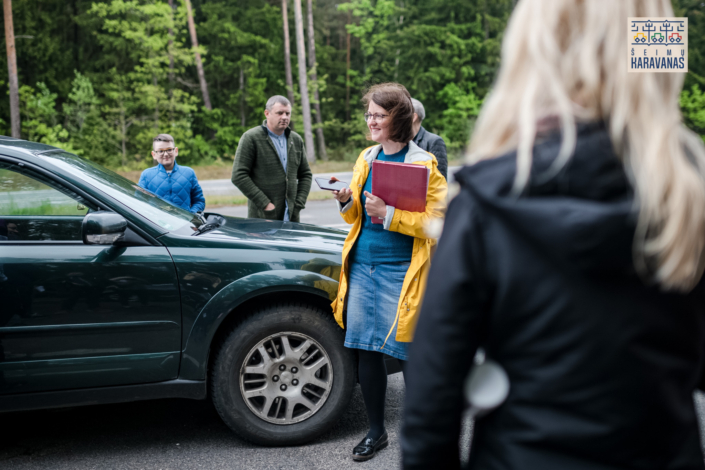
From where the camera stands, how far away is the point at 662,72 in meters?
1.04

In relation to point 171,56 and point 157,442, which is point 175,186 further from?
point 171,56

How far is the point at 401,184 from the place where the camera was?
2.83m

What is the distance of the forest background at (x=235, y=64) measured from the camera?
90.2 feet

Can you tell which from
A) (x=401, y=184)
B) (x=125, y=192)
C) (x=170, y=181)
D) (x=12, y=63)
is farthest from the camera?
(x=12, y=63)

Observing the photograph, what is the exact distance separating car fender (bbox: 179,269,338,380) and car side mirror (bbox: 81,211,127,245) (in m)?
0.59

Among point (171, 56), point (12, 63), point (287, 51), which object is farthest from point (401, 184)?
point (287, 51)

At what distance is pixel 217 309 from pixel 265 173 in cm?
264

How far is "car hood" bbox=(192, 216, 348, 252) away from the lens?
348cm

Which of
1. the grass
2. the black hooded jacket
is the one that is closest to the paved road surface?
the black hooded jacket

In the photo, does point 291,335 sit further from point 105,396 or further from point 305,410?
point 105,396

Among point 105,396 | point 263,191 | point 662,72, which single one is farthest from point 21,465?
point 662,72

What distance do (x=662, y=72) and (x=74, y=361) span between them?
2940 mm

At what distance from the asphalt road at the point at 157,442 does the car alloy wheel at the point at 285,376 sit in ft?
0.77

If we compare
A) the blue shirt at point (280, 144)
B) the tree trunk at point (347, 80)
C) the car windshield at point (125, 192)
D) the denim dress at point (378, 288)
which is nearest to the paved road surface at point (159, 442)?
the denim dress at point (378, 288)
